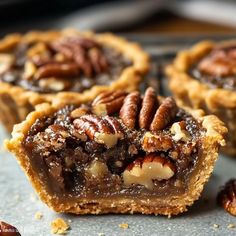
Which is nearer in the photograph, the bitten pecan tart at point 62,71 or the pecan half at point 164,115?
the pecan half at point 164,115

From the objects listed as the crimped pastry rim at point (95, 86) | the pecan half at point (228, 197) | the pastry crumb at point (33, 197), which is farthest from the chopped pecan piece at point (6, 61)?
the pecan half at point (228, 197)

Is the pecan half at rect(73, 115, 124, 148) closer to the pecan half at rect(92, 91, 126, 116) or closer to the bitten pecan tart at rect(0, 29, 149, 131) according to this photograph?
the pecan half at rect(92, 91, 126, 116)

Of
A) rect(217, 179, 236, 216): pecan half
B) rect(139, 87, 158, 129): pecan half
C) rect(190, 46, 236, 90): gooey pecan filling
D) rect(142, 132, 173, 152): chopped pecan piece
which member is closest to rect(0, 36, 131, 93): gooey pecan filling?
rect(190, 46, 236, 90): gooey pecan filling

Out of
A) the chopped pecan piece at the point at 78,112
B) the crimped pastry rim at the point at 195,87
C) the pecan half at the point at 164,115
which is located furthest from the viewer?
the crimped pastry rim at the point at 195,87

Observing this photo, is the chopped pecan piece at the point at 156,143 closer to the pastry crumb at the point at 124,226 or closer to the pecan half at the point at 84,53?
the pastry crumb at the point at 124,226

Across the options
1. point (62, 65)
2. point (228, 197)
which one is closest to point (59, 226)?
point (228, 197)

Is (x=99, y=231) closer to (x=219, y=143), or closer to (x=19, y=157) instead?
(x=19, y=157)

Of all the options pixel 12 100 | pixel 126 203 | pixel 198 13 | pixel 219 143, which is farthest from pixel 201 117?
pixel 198 13
